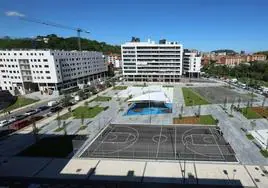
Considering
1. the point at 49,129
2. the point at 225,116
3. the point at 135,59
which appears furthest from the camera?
the point at 135,59

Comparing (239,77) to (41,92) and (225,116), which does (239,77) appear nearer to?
(225,116)

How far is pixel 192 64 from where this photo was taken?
110 meters

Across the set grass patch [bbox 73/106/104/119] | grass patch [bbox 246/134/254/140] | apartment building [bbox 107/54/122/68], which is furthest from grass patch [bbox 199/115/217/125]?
apartment building [bbox 107/54/122/68]

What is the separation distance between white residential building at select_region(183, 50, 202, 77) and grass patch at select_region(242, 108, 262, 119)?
62292mm

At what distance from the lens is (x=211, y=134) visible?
36.1 meters

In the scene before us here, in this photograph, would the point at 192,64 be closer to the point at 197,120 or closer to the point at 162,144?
the point at 197,120

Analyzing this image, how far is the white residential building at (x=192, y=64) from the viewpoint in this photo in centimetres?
10800

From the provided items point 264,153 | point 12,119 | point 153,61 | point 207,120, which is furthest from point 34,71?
point 264,153

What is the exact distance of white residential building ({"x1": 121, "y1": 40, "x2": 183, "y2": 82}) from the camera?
96.8 metres

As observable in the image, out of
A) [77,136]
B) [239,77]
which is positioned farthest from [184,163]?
[239,77]

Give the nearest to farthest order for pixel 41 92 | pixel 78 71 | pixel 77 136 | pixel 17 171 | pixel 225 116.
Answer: pixel 17 171
pixel 77 136
pixel 225 116
pixel 41 92
pixel 78 71

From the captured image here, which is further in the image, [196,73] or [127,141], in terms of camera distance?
[196,73]

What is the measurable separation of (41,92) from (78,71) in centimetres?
2101

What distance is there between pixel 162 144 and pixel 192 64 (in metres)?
86.2
